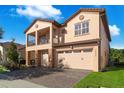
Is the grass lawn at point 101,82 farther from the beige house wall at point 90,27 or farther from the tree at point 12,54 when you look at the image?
the tree at point 12,54

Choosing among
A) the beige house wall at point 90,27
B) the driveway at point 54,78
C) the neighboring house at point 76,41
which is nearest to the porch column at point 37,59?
the neighboring house at point 76,41

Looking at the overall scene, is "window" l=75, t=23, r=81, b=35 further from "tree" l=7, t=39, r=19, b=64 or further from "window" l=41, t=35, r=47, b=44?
"tree" l=7, t=39, r=19, b=64

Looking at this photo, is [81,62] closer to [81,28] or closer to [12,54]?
[81,28]

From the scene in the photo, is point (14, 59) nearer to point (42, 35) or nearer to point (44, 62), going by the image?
point (44, 62)

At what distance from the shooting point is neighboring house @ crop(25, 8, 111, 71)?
1652cm

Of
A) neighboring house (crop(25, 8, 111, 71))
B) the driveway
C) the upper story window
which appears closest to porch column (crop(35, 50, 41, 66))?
neighboring house (crop(25, 8, 111, 71))

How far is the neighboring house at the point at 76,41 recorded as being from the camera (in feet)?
54.2

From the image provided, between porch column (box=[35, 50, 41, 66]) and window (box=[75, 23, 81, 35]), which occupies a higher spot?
window (box=[75, 23, 81, 35])

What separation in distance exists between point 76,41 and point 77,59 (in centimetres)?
238

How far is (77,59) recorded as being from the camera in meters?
17.8
